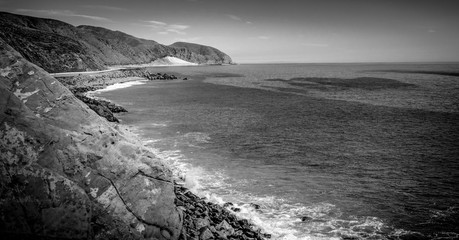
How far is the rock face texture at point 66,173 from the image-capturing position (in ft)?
25.0

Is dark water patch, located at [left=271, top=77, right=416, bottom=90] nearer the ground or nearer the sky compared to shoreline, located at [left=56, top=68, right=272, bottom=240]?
nearer the sky

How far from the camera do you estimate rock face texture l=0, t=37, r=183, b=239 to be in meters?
7.62

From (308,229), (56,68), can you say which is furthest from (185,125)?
(56,68)

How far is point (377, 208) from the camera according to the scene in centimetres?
1559

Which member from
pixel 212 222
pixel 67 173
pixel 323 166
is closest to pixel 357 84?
pixel 323 166

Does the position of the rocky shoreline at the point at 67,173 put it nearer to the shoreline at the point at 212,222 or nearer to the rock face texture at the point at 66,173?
the rock face texture at the point at 66,173

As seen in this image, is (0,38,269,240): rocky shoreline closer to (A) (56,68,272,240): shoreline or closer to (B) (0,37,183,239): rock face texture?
(B) (0,37,183,239): rock face texture

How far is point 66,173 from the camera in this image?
8.20 meters

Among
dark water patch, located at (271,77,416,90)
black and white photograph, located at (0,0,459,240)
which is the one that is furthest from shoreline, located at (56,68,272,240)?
dark water patch, located at (271,77,416,90)

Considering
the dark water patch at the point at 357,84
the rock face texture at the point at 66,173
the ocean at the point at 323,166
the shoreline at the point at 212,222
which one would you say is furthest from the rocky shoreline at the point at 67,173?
the dark water patch at the point at 357,84

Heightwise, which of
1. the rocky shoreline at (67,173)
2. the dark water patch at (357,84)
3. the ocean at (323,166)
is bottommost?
the ocean at (323,166)

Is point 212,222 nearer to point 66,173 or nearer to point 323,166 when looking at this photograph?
point 66,173

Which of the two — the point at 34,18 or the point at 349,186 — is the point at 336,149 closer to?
the point at 349,186

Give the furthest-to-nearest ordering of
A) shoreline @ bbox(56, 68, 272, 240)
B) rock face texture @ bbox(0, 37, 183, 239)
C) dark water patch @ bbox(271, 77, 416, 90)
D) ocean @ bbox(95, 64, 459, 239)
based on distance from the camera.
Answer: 1. dark water patch @ bbox(271, 77, 416, 90)
2. ocean @ bbox(95, 64, 459, 239)
3. shoreline @ bbox(56, 68, 272, 240)
4. rock face texture @ bbox(0, 37, 183, 239)
